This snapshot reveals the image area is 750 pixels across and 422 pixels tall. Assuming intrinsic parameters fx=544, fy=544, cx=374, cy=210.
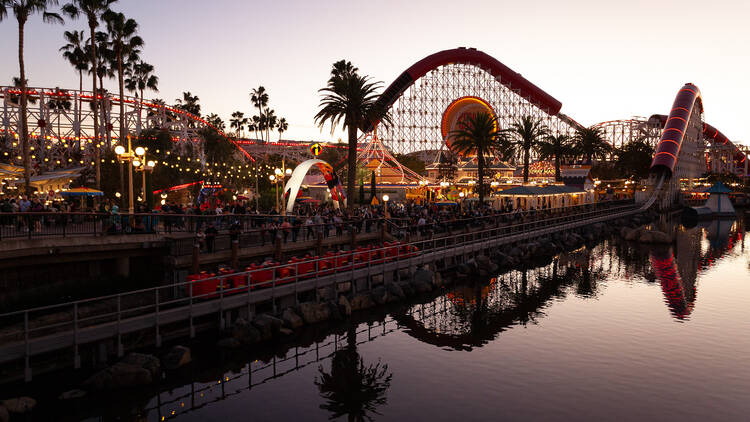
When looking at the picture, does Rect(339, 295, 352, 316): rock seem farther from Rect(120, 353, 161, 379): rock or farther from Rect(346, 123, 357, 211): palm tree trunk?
Rect(346, 123, 357, 211): palm tree trunk

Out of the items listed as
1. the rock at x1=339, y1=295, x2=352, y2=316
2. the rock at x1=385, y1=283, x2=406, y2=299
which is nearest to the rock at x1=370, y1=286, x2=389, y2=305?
the rock at x1=385, y1=283, x2=406, y2=299

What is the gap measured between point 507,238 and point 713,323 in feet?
60.1

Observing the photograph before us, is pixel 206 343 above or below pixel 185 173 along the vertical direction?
below

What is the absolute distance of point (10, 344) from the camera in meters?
14.4

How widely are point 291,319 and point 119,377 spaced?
288 inches

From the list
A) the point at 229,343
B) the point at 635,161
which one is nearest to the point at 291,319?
the point at 229,343

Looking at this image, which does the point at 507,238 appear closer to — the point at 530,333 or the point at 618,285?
the point at 618,285

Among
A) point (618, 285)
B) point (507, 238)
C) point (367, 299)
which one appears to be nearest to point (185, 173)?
point (507, 238)

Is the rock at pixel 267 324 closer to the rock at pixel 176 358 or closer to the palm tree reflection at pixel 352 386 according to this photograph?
the palm tree reflection at pixel 352 386

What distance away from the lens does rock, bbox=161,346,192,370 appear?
57.2 ft

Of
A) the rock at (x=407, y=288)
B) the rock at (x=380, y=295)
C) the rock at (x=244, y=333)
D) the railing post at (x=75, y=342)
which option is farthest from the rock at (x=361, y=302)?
the railing post at (x=75, y=342)

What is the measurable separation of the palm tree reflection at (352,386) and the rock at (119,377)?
17.1ft

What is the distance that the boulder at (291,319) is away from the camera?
21750 millimetres

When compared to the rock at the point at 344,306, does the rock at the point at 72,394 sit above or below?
below
